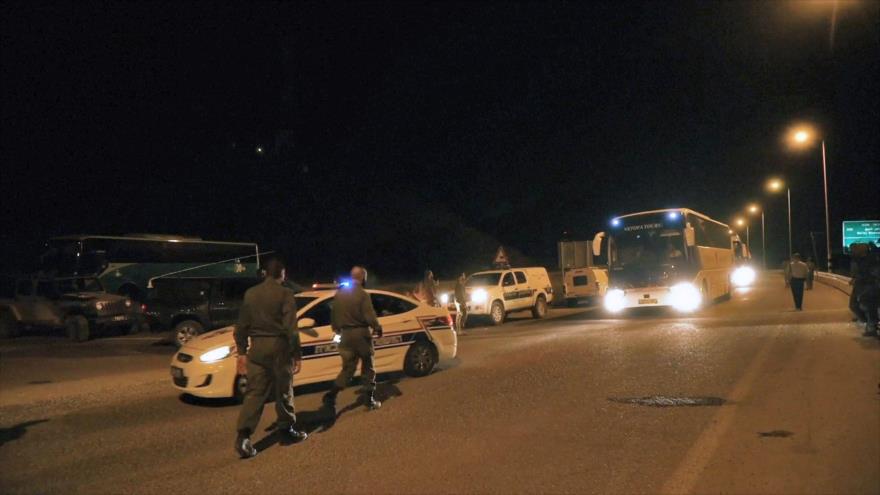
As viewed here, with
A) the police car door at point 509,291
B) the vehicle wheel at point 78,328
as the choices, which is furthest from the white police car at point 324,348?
the police car door at point 509,291

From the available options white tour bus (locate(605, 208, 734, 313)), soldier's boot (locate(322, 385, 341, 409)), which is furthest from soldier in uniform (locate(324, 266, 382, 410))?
white tour bus (locate(605, 208, 734, 313))

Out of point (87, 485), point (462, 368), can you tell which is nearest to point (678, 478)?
point (87, 485)

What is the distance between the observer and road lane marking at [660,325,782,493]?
5.56 metres

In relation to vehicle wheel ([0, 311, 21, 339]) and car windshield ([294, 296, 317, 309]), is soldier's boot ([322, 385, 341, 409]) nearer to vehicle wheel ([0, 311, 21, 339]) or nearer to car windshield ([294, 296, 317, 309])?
car windshield ([294, 296, 317, 309])

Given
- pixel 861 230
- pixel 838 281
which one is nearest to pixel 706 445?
pixel 838 281

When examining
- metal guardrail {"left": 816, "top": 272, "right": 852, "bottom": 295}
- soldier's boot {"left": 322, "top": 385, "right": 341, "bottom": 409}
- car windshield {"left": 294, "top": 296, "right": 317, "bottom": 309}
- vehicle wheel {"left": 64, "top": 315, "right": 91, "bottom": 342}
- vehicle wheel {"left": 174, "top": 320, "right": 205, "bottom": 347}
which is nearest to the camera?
soldier's boot {"left": 322, "top": 385, "right": 341, "bottom": 409}

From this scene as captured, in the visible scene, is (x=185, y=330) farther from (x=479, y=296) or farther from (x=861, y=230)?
(x=861, y=230)

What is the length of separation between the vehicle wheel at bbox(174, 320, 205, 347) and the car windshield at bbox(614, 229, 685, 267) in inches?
528

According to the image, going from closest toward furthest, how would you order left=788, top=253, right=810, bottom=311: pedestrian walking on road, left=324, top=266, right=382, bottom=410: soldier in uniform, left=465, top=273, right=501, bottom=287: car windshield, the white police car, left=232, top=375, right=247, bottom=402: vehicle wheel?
left=324, top=266, right=382, bottom=410: soldier in uniform
the white police car
left=232, top=375, right=247, bottom=402: vehicle wheel
left=788, top=253, right=810, bottom=311: pedestrian walking on road
left=465, top=273, right=501, bottom=287: car windshield

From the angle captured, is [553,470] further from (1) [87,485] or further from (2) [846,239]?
(2) [846,239]

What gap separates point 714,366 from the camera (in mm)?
10867

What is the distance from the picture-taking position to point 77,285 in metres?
20.7

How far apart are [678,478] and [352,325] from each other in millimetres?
3991

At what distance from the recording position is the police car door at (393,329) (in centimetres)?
1074
